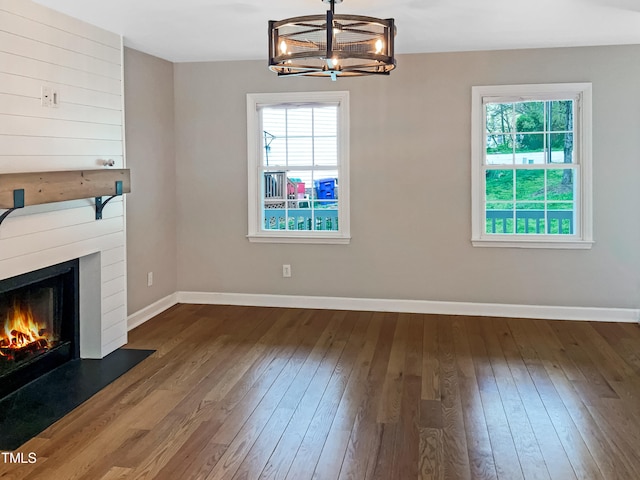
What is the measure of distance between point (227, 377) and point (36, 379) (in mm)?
1190

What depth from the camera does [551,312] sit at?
5340 millimetres

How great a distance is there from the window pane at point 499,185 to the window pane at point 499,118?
368 millimetres

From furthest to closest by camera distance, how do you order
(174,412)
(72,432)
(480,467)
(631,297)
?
(631,297) → (174,412) → (72,432) → (480,467)

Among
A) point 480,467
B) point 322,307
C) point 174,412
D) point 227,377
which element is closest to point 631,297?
point 322,307

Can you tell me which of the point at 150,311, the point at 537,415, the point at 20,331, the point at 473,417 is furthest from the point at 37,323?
the point at 537,415

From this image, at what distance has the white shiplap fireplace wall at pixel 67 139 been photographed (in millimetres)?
3400

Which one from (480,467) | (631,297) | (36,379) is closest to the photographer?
(480,467)

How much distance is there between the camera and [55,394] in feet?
11.8

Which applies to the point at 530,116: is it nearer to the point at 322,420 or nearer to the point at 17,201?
the point at 322,420

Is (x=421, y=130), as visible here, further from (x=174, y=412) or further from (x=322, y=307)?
(x=174, y=412)

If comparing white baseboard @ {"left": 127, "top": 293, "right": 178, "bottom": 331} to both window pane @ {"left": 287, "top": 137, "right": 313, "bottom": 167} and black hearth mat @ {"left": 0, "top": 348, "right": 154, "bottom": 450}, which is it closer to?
black hearth mat @ {"left": 0, "top": 348, "right": 154, "bottom": 450}

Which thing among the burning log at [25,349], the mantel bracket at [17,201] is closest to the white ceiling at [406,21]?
the mantel bracket at [17,201]

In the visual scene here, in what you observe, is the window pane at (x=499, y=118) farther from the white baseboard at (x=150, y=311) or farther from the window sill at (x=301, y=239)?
the white baseboard at (x=150, y=311)

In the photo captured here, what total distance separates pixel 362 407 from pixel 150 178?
303 centimetres
